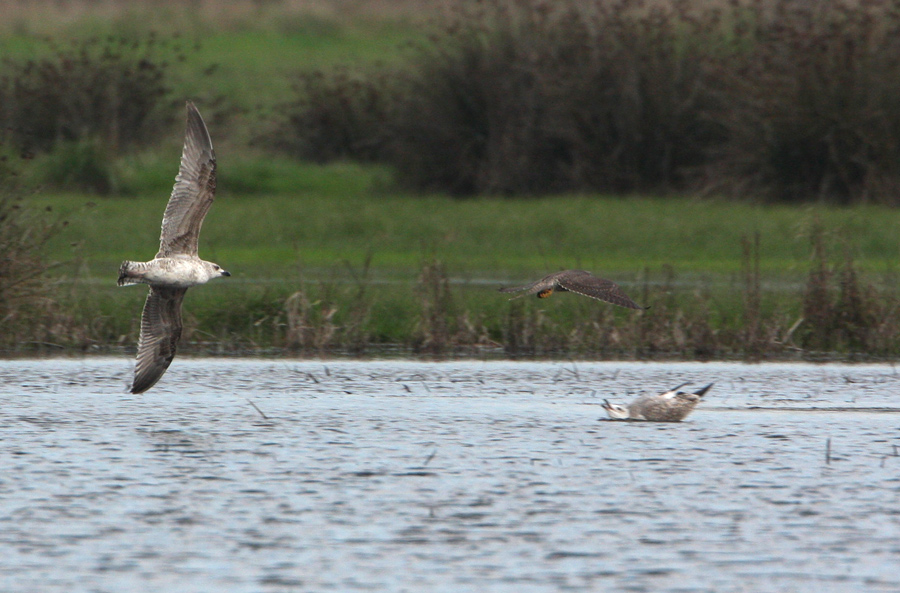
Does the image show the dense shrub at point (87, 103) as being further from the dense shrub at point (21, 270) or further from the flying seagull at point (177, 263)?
the flying seagull at point (177, 263)

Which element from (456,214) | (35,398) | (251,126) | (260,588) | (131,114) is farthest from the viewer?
(251,126)

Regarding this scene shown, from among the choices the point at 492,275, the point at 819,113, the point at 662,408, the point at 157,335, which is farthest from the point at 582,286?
the point at 819,113

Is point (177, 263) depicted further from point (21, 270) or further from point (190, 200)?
point (21, 270)

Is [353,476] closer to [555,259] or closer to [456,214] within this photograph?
[555,259]

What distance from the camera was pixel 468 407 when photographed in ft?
40.9

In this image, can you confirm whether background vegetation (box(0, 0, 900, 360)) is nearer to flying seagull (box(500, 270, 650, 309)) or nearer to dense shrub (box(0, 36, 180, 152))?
dense shrub (box(0, 36, 180, 152))

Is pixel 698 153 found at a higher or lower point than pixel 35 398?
higher

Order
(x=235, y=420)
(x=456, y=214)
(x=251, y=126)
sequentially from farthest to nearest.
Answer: (x=251, y=126)
(x=456, y=214)
(x=235, y=420)

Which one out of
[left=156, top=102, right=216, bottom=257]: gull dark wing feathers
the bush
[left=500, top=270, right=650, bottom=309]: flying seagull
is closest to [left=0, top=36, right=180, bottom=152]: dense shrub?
the bush

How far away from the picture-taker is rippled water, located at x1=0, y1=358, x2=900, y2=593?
7656mm

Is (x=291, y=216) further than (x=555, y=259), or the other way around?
(x=291, y=216)

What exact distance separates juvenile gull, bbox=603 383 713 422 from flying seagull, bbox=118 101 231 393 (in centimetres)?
293

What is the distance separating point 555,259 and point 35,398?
28.4ft

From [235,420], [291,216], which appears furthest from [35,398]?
[291,216]
